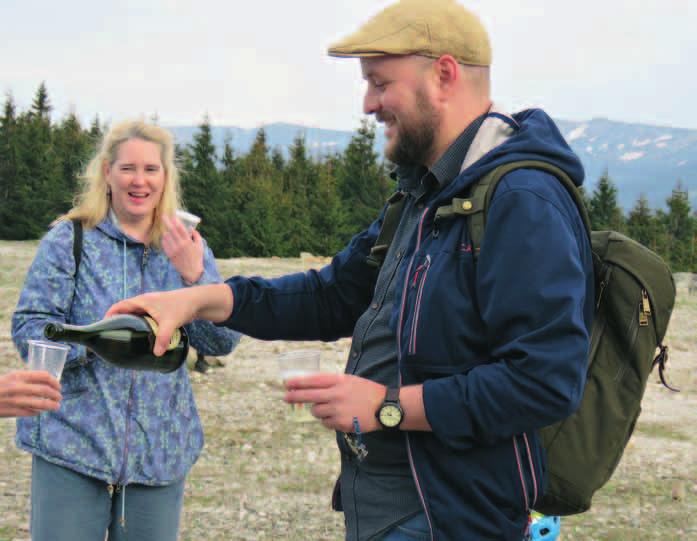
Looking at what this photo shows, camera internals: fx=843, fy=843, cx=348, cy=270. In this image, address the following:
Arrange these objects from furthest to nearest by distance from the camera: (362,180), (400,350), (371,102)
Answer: (362,180), (371,102), (400,350)

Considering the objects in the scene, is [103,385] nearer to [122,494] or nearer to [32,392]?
[122,494]

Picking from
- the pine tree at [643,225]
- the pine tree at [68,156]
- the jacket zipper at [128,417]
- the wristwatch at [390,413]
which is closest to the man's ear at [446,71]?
the wristwatch at [390,413]

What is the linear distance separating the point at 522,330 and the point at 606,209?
41.2 meters

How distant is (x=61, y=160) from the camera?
138 feet

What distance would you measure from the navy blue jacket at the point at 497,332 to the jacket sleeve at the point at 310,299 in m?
0.67

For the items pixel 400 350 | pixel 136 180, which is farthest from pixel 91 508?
pixel 400 350

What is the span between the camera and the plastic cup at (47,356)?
321 centimetres

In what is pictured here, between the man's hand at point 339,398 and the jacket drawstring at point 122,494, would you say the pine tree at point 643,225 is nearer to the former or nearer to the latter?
the jacket drawstring at point 122,494

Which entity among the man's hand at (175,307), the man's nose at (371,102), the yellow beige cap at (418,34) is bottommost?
the man's hand at (175,307)

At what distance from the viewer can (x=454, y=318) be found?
2436 millimetres

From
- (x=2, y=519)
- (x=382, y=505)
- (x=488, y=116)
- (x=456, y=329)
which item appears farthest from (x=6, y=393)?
(x=2, y=519)

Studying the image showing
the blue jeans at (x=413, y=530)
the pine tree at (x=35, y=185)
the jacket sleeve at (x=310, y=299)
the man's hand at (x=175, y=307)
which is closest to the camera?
the blue jeans at (x=413, y=530)

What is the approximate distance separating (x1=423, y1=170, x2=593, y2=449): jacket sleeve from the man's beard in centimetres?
42

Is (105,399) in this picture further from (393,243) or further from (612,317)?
(612,317)
